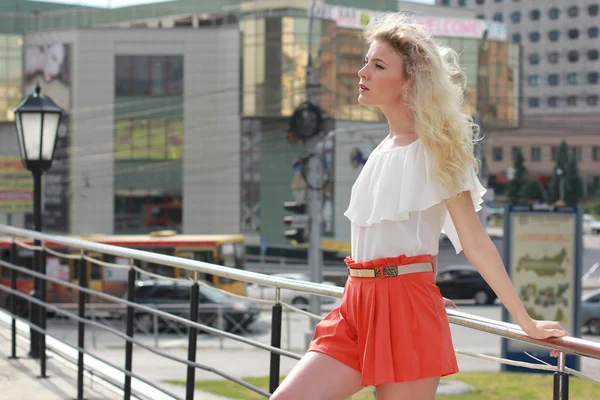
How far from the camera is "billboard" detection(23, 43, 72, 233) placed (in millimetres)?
47781

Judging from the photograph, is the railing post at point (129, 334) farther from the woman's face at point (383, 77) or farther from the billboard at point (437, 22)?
the billboard at point (437, 22)

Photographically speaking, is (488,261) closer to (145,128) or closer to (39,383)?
(39,383)

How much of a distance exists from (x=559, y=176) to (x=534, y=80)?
2161 centimetres

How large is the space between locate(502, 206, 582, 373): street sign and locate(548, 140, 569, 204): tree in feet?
198

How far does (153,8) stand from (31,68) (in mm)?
7026

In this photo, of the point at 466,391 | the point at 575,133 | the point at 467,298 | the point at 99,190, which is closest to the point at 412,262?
the point at 466,391

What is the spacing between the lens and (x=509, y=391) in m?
14.8

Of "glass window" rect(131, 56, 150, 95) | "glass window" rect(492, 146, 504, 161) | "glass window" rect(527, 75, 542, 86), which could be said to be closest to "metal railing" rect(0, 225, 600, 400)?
"glass window" rect(131, 56, 150, 95)

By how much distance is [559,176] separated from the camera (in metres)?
77.8

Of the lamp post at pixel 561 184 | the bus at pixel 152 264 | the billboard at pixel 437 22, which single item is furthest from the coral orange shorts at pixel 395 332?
the lamp post at pixel 561 184

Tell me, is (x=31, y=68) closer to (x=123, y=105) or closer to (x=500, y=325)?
(x=123, y=105)

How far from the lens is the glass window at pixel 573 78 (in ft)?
303

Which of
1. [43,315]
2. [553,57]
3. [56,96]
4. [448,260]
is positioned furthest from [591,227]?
[43,315]

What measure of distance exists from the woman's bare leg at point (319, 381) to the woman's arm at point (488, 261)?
1.46ft
